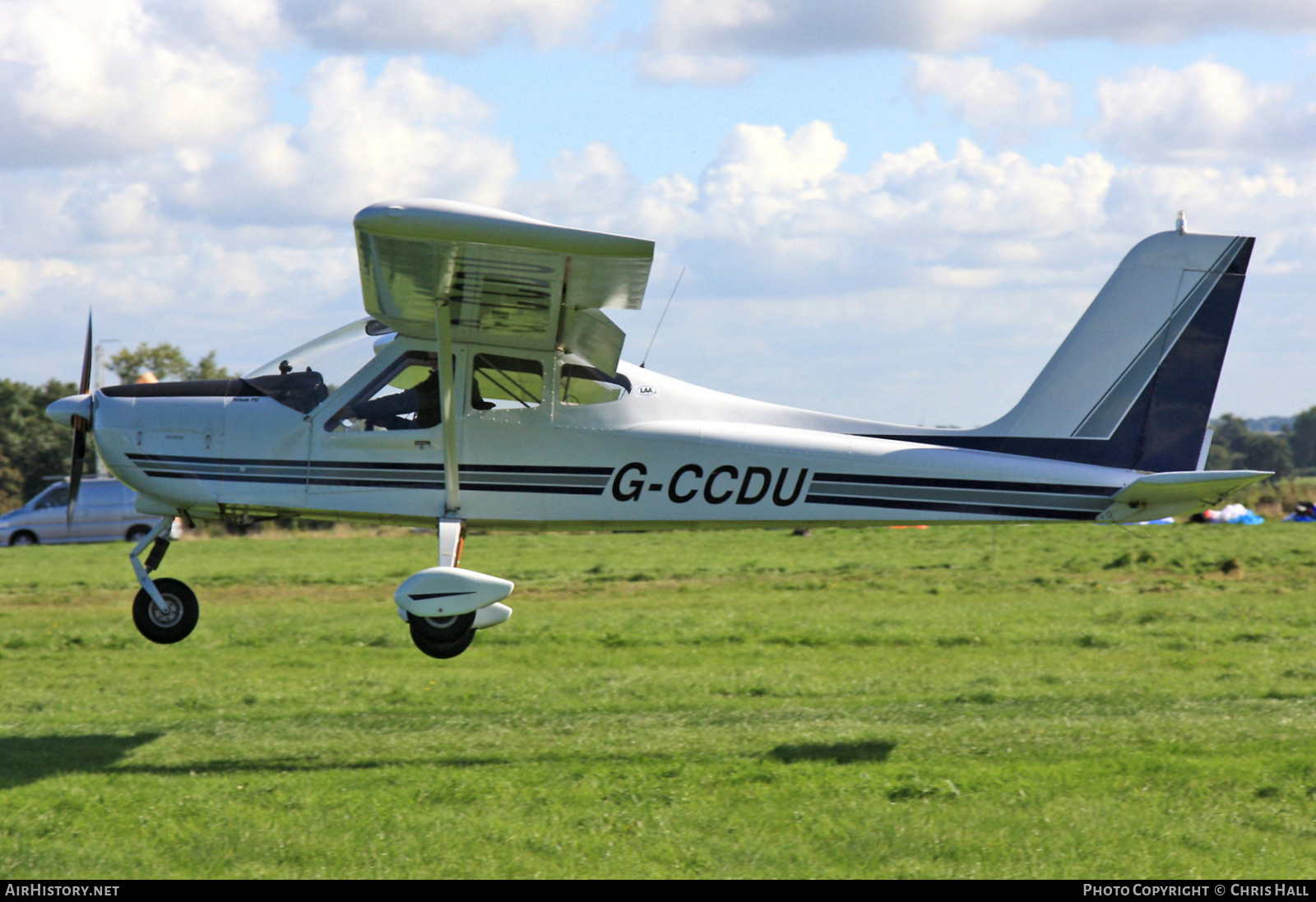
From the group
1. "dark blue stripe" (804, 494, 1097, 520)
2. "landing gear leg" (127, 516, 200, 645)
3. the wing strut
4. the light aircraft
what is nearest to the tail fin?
the light aircraft

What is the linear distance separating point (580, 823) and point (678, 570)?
48.2ft

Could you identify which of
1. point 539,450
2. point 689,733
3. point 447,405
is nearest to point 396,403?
point 447,405

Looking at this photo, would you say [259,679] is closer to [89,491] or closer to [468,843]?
[468,843]

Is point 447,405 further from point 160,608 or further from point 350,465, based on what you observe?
point 160,608

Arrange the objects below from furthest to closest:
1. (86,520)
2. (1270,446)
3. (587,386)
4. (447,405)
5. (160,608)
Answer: (1270,446) → (86,520) → (160,608) → (587,386) → (447,405)

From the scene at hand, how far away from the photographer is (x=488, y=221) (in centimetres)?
725

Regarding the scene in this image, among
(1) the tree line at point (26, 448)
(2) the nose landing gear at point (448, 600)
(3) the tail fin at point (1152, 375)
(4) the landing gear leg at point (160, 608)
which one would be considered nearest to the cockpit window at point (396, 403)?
(2) the nose landing gear at point (448, 600)

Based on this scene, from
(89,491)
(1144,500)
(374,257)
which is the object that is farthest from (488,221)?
(89,491)

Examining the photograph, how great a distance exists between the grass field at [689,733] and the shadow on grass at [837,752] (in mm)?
32

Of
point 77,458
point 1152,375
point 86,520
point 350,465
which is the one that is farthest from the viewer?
point 86,520

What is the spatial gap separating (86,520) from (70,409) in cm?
2458

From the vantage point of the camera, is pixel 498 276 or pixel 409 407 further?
pixel 409 407

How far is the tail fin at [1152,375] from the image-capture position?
9.78m

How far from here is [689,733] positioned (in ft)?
33.6
